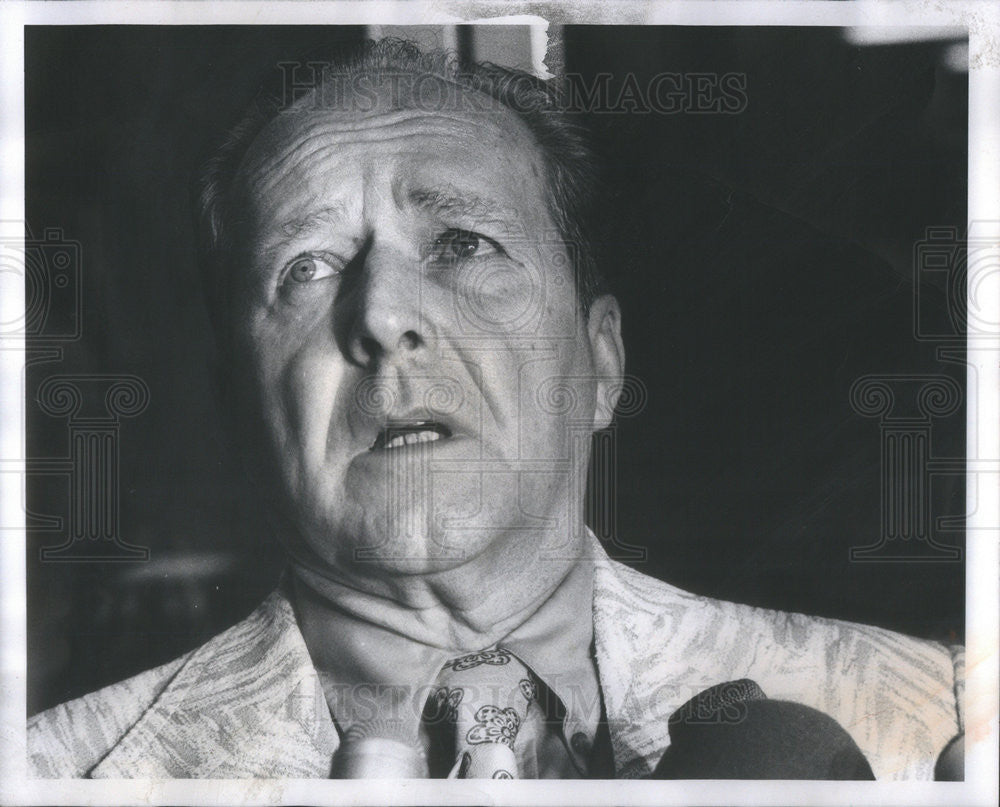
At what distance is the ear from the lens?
218 centimetres

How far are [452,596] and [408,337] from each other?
23.2 inches

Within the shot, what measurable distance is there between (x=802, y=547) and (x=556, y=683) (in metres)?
0.65

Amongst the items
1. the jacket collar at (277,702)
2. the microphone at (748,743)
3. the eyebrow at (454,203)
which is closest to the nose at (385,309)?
the eyebrow at (454,203)

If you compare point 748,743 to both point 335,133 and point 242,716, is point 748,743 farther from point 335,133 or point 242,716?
point 335,133

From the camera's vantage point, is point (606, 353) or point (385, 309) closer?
point (385, 309)

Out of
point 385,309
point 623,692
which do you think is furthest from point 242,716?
point 385,309

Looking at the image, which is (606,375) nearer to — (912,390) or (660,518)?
(660,518)

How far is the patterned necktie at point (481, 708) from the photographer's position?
84.6 inches

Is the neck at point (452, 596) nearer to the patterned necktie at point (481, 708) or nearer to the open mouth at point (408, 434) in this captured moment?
the patterned necktie at point (481, 708)

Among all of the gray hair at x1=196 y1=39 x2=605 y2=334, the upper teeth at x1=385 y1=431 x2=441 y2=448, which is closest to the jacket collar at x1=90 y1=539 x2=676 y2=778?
the upper teeth at x1=385 y1=431 x2=441 y2=448

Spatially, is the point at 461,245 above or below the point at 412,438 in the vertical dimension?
above

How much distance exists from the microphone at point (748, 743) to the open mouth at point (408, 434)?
2.80 feet

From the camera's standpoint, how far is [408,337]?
2105 mm

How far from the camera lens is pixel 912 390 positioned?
2215 millimetres
